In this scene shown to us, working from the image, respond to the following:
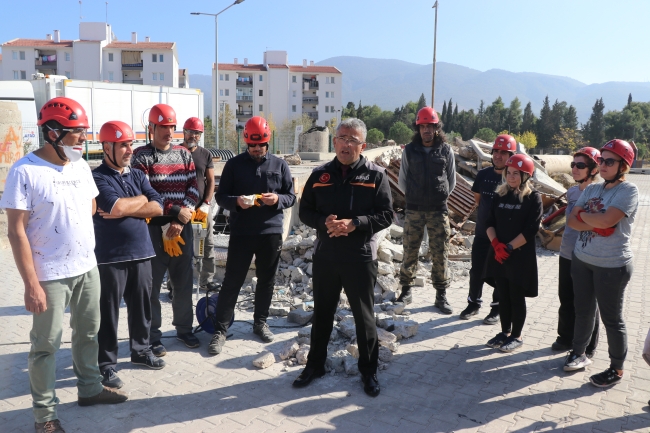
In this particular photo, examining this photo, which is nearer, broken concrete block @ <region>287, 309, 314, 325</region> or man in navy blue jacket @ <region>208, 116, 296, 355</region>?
man in navy blue jacket @ <region>208, 116, 296, 355</region>

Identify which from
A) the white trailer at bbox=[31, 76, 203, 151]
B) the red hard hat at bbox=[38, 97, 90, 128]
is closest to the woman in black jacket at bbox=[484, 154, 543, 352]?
the red hard hat at bbox=[38, 97, 90, 128]

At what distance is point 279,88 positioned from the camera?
79.9 metres

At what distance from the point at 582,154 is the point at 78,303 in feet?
14.7

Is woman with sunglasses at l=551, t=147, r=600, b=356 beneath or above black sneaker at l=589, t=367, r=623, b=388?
above

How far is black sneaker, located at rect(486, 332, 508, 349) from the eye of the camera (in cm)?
512

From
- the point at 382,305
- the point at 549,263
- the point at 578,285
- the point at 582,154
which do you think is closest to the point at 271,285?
the point at 382,305

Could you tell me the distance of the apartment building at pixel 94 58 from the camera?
6569 cm

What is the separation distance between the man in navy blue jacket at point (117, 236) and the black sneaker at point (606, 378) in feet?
12.7

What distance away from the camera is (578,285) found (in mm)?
4324

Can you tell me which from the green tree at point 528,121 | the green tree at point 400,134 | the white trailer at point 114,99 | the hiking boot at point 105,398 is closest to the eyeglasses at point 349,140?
the hiking boot at point 105,398

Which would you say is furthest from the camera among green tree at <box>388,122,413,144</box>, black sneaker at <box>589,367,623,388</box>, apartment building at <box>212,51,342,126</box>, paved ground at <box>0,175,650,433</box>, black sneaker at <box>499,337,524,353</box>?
apartment building at <box>212,51,342,126</box>

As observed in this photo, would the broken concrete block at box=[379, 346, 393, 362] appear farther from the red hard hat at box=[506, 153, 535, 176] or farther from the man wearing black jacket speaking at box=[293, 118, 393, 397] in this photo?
the red hard hat at box=[506, 153, 535, 176]

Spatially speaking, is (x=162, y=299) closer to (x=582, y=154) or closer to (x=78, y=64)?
(x=582, y=154)

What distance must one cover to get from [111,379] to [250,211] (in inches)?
75.0
